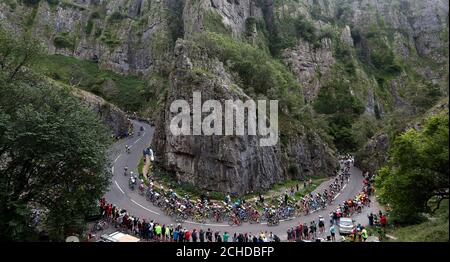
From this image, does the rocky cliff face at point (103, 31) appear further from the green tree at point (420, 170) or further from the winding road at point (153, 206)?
the green tree at point (420, 170)

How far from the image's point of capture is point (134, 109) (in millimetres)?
94125

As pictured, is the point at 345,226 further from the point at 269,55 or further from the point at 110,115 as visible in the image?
the point at 269,55

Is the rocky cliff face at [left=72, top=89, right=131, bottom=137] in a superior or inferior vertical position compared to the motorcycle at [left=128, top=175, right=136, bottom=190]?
superior

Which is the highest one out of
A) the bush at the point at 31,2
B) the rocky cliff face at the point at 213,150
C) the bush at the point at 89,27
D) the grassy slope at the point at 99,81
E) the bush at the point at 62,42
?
the bush at the point at 31,2

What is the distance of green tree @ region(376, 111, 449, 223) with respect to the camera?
78.3ft

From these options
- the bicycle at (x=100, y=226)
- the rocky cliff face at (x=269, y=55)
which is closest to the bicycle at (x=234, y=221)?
the rocky cliff face at (x=269, y=55)

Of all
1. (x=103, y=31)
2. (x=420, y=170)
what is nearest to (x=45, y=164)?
(x=420, y=170)

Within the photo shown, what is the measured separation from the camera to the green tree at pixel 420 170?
2388 cm

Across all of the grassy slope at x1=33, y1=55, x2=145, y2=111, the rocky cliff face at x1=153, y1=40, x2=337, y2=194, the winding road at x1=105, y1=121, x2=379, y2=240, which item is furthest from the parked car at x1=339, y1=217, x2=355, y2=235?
the grassy slope at x1=33, y1=55, x2=145, y2=111

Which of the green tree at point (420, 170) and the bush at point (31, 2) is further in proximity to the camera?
the bush at point (31, 2)

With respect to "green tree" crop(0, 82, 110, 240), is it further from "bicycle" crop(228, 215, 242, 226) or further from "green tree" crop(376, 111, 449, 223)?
"green tree" crop(376, 111, 449, 223)

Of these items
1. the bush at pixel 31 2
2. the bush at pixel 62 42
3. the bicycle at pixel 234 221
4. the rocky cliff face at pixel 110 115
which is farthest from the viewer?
the bush at pixel 31 2

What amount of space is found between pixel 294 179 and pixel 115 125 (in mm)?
34113
